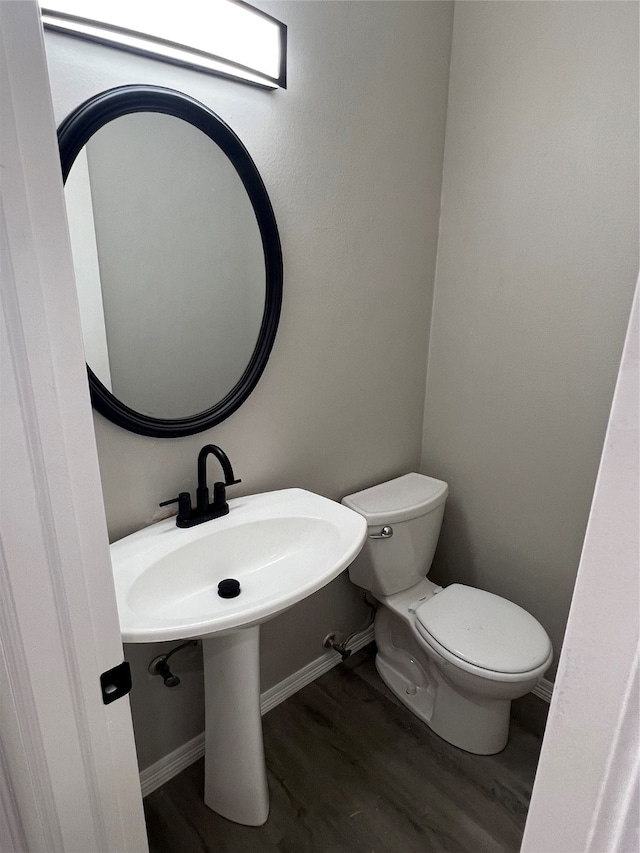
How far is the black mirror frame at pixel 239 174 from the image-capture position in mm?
1021

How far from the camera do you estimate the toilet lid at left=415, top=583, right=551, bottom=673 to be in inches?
57.8

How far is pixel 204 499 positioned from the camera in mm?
1321

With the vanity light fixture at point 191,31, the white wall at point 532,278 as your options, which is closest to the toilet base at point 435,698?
the white wall at point 532,278

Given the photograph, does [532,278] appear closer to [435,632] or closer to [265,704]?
[435,632]

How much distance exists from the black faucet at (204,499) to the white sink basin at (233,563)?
0.08 ft

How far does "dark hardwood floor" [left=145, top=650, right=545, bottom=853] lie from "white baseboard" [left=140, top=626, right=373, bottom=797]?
0.08ft

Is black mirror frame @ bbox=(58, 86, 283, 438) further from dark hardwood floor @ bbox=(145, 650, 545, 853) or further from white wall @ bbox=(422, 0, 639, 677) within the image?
dark hardwood floor @ bbox=(145, 650, 545, 853)

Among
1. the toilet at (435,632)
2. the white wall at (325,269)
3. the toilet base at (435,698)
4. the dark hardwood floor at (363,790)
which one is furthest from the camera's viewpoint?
the toilet base at (435,698)

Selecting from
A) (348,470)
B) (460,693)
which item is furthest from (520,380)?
(460,693)

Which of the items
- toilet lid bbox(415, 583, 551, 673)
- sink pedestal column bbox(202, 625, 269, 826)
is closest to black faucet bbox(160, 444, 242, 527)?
sink pedestal column bbox(202, 625, 269, 826)

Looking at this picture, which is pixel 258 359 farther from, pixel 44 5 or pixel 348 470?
pixel 44 5

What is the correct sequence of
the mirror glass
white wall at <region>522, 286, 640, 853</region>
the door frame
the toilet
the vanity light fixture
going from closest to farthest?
white wall at <region>522, 286, 640, 853</region>, the door frame, the vanity light fixture, the mirror glass, the toilet

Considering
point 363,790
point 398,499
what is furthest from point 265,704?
point 398,499

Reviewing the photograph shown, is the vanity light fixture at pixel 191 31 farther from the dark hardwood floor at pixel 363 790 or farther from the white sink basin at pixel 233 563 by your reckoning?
the dark hardwood floor at pixel 363 790
